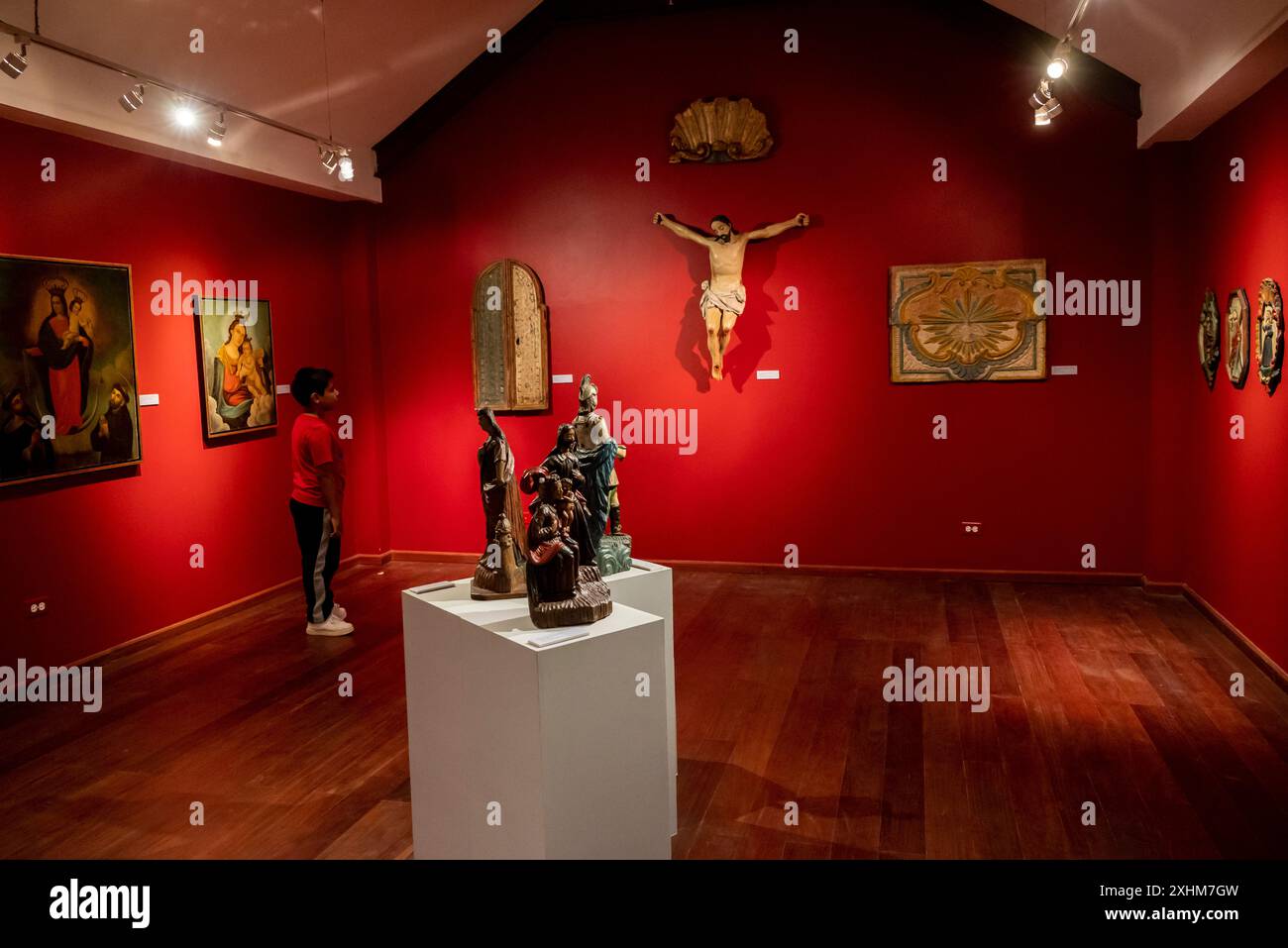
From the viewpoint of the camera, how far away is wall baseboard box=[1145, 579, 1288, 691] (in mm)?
4938

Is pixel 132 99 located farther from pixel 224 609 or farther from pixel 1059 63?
pixel 1059 63

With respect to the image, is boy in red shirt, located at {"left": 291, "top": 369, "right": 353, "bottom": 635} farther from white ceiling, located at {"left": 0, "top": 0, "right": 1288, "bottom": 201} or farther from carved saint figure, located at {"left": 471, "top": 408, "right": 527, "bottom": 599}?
carved saint figure, located at {"left": 471, "top": 408, "right": 527, "bottom": 599}

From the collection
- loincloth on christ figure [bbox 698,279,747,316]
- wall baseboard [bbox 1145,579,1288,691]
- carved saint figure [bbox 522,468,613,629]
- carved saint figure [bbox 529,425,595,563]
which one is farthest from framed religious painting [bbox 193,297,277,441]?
wall baseboard [bbox 1145,579,1288,691]

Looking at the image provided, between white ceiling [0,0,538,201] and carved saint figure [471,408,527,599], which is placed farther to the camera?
white ceiling [0,0,538,201]

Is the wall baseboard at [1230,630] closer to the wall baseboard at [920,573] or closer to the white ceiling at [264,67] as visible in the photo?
the wall baseboard at [920,573]

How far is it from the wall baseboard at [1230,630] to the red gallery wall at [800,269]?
→ 286 mm

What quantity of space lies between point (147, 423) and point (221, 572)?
48.3 inches

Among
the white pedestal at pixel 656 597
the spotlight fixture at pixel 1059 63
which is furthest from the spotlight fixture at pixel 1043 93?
the white pedestal at pixel 656 597

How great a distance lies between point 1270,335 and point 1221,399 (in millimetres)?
1078

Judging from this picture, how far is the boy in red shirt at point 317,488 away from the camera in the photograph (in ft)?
19.5

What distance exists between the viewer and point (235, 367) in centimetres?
685

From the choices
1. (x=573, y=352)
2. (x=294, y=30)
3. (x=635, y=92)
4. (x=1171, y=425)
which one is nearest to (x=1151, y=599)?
(x=1171, y=425)

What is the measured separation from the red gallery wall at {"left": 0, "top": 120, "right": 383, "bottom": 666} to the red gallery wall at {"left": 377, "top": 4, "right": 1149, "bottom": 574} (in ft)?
2.83

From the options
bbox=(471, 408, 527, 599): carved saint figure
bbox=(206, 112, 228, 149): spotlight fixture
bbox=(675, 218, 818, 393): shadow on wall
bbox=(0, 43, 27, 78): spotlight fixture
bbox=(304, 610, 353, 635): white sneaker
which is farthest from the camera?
bbox=(675, 218, 818, 393): shadow on wall
